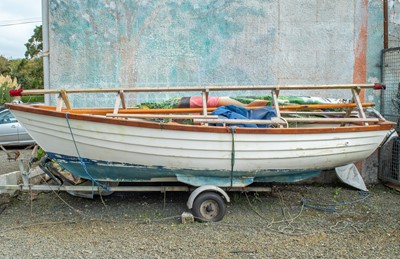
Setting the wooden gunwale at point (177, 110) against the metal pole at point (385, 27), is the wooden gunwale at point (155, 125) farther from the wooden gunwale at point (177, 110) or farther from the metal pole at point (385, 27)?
the metal pole at point (385, 27)

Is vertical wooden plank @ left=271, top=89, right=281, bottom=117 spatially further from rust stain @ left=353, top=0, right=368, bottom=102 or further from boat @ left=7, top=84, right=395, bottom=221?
rust stain @ left=353, top=0, right=368, bottom=102

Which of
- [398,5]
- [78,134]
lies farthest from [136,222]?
[398,5]

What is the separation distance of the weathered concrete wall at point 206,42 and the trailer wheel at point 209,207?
2.61m

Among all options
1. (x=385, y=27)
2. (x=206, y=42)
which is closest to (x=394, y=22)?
(x=385, y=27)

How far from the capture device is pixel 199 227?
16.4ft

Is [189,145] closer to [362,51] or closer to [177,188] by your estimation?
[177,188]

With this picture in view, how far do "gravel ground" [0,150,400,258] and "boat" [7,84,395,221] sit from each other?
546mm

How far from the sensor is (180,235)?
4.75 meters

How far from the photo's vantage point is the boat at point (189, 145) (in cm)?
494

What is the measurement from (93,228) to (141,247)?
0.92m

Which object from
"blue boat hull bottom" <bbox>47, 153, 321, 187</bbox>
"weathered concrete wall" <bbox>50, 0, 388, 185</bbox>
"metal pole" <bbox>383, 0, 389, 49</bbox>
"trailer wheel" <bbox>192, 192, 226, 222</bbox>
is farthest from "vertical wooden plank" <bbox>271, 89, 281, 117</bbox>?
"metal pole" <bbox>383, 0, 389, 49</bbox>

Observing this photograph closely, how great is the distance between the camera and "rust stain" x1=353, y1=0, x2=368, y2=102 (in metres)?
7.24

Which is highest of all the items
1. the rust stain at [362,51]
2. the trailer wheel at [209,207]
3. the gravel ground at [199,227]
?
the rust stain at [362,51]

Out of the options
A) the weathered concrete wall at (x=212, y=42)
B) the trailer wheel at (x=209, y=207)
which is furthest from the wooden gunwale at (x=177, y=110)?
the trailer wheel at (x=209, y=207)
